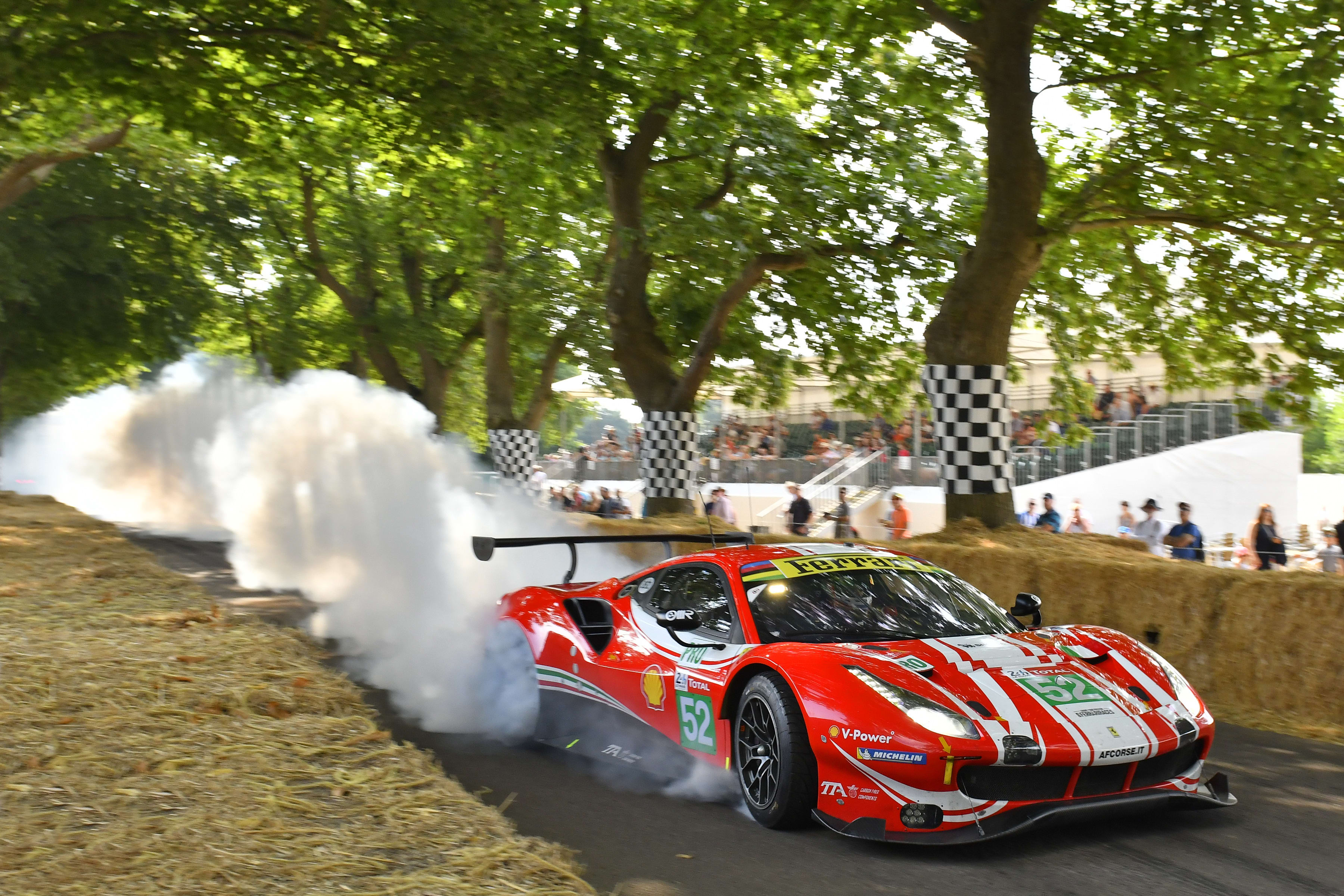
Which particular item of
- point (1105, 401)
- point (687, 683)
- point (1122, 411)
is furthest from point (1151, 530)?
point (687, 683)

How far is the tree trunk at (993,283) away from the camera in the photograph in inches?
448

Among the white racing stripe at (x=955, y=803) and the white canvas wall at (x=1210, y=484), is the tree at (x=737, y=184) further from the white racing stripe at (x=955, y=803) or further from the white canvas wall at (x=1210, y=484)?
the white racing stripe at (x=955, y=803)

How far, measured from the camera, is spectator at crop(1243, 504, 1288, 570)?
11.2 m

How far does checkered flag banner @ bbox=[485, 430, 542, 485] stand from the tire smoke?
20.0ft

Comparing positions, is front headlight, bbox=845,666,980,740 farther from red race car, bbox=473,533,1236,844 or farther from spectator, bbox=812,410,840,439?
spectator, bbox=812,410,840,439

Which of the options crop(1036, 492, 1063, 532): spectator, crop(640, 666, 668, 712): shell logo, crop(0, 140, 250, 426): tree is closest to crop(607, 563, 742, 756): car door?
crop(640, 666, 668, 712): shell logo

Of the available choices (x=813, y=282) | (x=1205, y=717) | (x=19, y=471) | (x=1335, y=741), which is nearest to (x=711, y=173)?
(x=813, y=282)

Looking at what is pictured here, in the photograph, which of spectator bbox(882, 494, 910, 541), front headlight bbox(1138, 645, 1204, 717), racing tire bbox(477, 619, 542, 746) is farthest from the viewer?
spectator bbox(882, 494, 910, 541)

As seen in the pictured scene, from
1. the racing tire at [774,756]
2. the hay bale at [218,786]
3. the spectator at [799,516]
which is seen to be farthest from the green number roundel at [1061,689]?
the spectator at [799,516]

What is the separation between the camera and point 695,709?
5.42 m

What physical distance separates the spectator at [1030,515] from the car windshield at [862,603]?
35.8 feet

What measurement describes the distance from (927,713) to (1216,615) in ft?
14.7

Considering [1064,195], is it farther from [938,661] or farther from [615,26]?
[938,661]

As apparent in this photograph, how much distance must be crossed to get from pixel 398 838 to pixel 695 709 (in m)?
1.68
